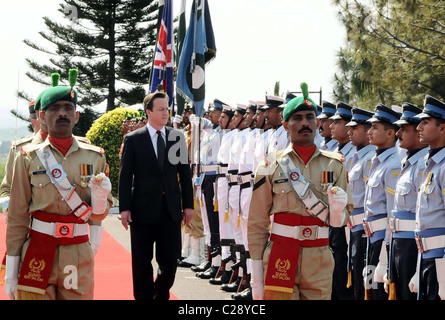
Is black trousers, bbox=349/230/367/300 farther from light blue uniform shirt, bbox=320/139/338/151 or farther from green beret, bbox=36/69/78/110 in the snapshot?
green beret, bbox=36/69/78/110

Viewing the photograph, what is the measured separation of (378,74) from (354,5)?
168 centimetres

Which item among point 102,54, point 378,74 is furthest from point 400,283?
point 102,54

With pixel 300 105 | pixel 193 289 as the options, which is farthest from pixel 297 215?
pixel 193 289

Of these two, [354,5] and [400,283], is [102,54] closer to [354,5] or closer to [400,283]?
[354,5]

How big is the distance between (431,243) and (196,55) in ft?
19.8

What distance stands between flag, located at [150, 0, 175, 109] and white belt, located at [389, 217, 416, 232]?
5.92m

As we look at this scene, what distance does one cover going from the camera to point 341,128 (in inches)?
348

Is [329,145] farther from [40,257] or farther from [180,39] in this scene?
[40,257]

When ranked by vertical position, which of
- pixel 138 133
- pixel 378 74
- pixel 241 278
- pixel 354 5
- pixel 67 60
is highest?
pixel 67 60

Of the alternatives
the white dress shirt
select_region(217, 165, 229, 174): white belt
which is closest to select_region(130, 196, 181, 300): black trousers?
the white dress shirt

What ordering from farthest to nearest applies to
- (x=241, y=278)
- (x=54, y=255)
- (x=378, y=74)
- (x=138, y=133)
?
(x=378, y=74)
(x=241, y=278)
(x=138, y=133)
(x=54, y=255)

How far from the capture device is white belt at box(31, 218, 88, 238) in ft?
18.1

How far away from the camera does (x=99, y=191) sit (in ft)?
18.4

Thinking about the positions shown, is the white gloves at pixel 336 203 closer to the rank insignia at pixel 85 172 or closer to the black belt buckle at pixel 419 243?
the black belt buckle at pixel 419 243
